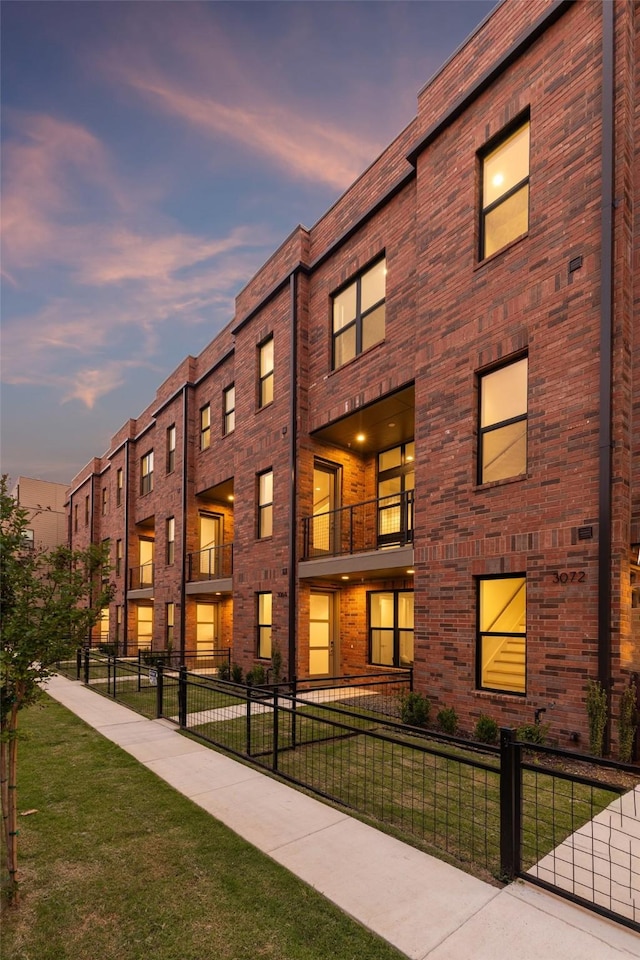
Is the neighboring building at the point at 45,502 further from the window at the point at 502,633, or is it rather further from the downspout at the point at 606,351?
the downspout at the point at 606,351

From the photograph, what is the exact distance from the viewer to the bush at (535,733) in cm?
688

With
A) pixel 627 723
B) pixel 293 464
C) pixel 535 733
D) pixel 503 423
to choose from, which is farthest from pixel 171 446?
pixel 627 723

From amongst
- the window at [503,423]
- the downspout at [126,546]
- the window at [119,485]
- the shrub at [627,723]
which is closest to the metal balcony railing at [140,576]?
the downspout at [126,546]

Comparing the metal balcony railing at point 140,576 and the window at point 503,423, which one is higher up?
the window at point 503,423

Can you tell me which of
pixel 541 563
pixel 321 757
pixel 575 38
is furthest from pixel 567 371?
pixel 321 757

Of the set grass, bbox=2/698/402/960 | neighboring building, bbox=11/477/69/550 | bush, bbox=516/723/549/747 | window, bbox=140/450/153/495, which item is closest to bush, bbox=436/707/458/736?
bush, bbox=516/723/549/747

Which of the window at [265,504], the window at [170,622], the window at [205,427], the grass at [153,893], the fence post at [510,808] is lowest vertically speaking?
the window at [170,622]

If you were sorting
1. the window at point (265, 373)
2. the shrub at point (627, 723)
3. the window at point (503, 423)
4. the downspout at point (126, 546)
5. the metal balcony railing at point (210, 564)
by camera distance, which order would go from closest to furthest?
the shrub at point (627, 723) → the window at point (503, 423) → the window at point (265, 373) → the metal balcony railing at point (210, 564) → the downspout at point (126, 546)

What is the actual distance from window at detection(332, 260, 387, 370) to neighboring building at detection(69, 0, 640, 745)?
53 mm

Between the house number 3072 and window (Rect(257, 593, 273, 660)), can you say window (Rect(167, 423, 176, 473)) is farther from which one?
the house number 3072

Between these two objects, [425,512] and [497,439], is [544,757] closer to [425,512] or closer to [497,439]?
[425,512]

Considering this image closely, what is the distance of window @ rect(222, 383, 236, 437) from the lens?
18.3m

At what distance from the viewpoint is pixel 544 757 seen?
692 centimetres

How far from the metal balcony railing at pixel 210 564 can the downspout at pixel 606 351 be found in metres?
14.2
